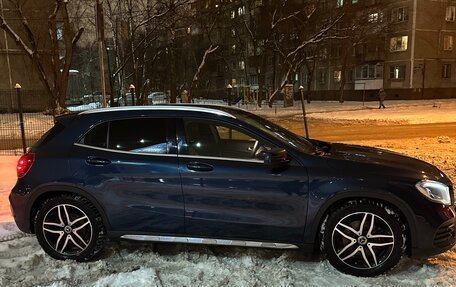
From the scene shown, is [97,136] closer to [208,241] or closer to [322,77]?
[208,241]

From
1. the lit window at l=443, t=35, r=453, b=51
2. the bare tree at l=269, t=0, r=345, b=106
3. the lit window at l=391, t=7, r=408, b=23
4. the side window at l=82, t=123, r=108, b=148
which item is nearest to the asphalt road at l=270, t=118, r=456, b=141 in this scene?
the side window at l=82, t=123, r=108, b=148

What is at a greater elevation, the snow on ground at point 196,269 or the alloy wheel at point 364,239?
the alloy wheel at point 364,239

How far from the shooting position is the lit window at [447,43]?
144 ft

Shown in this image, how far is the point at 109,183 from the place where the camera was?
4.21m

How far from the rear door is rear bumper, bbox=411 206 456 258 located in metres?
2.25

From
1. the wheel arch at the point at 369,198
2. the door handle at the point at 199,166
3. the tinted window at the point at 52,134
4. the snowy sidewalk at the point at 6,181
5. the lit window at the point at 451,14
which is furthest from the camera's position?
the lit window at the point at 451,14

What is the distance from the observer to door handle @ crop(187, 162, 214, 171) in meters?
4.07

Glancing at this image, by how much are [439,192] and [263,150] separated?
1.71m

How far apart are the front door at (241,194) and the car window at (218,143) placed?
1 cm

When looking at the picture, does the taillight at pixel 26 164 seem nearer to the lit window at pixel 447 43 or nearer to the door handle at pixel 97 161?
the door handle at pixel 97 161

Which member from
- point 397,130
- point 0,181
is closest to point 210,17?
point 397,130

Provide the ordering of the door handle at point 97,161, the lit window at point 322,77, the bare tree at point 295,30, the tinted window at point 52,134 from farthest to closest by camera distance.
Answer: the lit window at point 322,77 → the bare tree at point 295,30 → the tinted window at point 52,134 → the door handle at point 97,161

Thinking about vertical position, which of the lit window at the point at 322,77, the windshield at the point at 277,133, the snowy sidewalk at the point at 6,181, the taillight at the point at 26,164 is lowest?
the snowy sidewalk at the point at 6,181

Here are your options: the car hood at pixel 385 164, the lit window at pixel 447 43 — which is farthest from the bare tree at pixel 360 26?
the car hood at pixel 385 164
